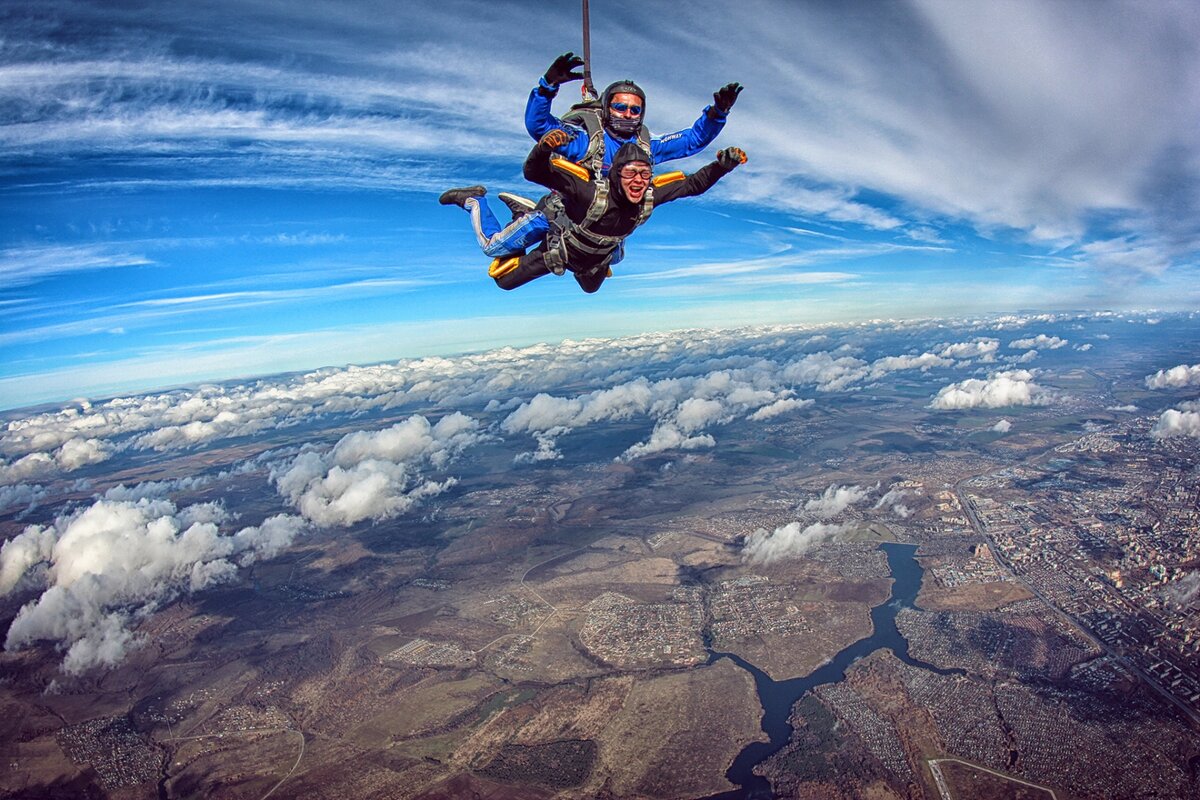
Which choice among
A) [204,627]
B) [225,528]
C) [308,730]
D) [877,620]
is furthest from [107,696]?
[877,620]

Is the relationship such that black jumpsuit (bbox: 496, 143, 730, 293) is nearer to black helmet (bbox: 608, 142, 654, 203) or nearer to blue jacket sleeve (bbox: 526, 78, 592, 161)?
black helmet (bbox: 608, 142, 654, 203)

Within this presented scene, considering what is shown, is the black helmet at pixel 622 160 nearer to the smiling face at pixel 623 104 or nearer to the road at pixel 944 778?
the smiling face at pixel 623 104

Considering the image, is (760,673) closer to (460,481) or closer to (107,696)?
(107,696)

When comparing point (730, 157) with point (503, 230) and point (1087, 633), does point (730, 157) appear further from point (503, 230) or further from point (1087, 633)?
point (1087, 633)

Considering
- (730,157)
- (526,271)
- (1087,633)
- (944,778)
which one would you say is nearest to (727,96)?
(730,157)

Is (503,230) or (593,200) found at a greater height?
(503,230)
